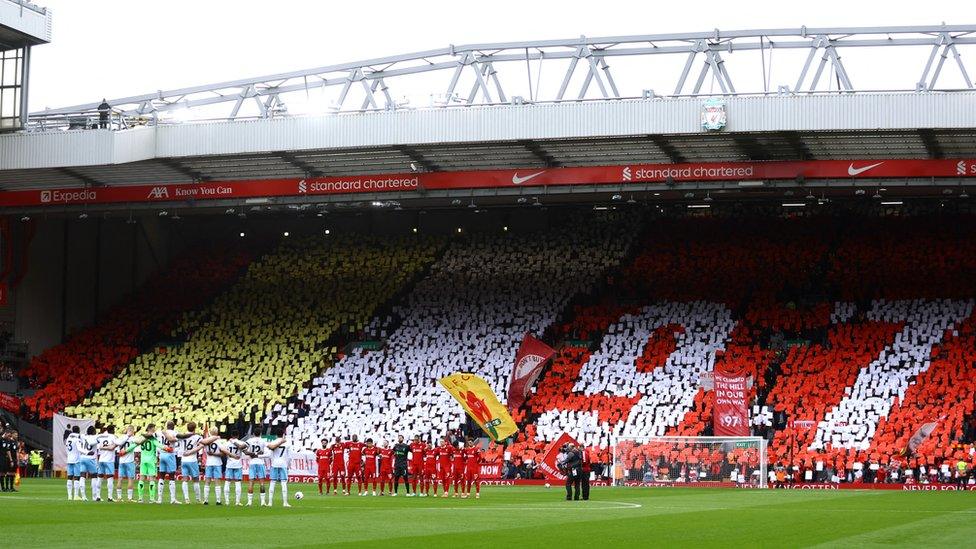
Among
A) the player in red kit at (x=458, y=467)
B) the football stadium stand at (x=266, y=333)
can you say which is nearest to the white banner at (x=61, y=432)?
the football stadium stand at (x=266, y=333)

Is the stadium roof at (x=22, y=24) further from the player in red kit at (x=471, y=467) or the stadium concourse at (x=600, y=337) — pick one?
the player in red kit at (x=471, y=467)

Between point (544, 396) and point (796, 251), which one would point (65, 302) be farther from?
point (796, 251)

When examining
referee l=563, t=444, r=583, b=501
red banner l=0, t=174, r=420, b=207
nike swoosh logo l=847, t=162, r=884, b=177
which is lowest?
referee l=563, t=444, r=583, b=501

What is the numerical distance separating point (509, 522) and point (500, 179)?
80.0ft

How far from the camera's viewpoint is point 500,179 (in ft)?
154

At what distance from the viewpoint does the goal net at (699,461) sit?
41.1m

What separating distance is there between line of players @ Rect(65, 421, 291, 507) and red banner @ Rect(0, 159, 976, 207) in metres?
16.6

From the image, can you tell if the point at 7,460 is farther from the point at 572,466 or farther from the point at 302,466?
the point at 572,466

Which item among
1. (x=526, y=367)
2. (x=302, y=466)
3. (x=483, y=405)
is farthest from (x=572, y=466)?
(x=526, y=367)

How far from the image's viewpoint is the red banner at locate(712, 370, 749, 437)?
1700 inches

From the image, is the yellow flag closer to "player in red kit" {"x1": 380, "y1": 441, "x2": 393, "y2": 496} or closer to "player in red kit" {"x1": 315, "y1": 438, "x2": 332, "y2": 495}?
"player in red kit" {"x1": 315, "y1": 438, "x2": 332, "y2": 495}

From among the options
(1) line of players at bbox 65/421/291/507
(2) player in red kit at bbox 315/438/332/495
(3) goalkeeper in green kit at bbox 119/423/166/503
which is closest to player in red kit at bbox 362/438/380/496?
(2) player in red kit at bbox 315/438/332/495

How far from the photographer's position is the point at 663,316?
5244 centimetres

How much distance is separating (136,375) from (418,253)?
12.6 metres
